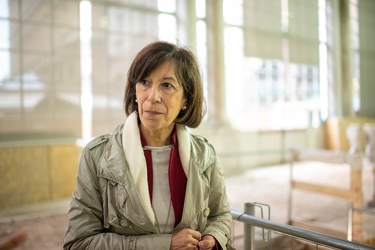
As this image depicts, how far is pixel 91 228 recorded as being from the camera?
1.15 meters

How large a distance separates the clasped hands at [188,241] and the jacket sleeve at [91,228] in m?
0.03

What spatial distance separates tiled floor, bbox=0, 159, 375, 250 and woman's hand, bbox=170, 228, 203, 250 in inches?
19.4

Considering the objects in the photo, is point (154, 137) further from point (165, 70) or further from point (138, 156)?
point (165, 70)

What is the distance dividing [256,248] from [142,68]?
93 centimetres

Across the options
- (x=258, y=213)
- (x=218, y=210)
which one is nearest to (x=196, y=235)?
(x=218, y=210)

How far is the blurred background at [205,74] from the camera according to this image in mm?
4738

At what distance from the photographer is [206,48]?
23.2 feet

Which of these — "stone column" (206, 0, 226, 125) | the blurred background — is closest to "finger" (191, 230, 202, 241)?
the blurred background

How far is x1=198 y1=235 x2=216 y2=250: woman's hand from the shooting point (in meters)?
1.24

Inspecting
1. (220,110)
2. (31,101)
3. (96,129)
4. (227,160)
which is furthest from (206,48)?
(31,101)

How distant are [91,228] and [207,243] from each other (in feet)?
1.32

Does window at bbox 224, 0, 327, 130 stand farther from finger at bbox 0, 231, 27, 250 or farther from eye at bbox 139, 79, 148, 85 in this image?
finger at bbox 0, 231, 27, 250

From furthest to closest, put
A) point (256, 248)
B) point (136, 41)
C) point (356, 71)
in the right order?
1. point (356, 71)
2. point (136, 41)
3. point (256, 248)

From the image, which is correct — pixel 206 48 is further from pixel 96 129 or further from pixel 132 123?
pixel 132 123
